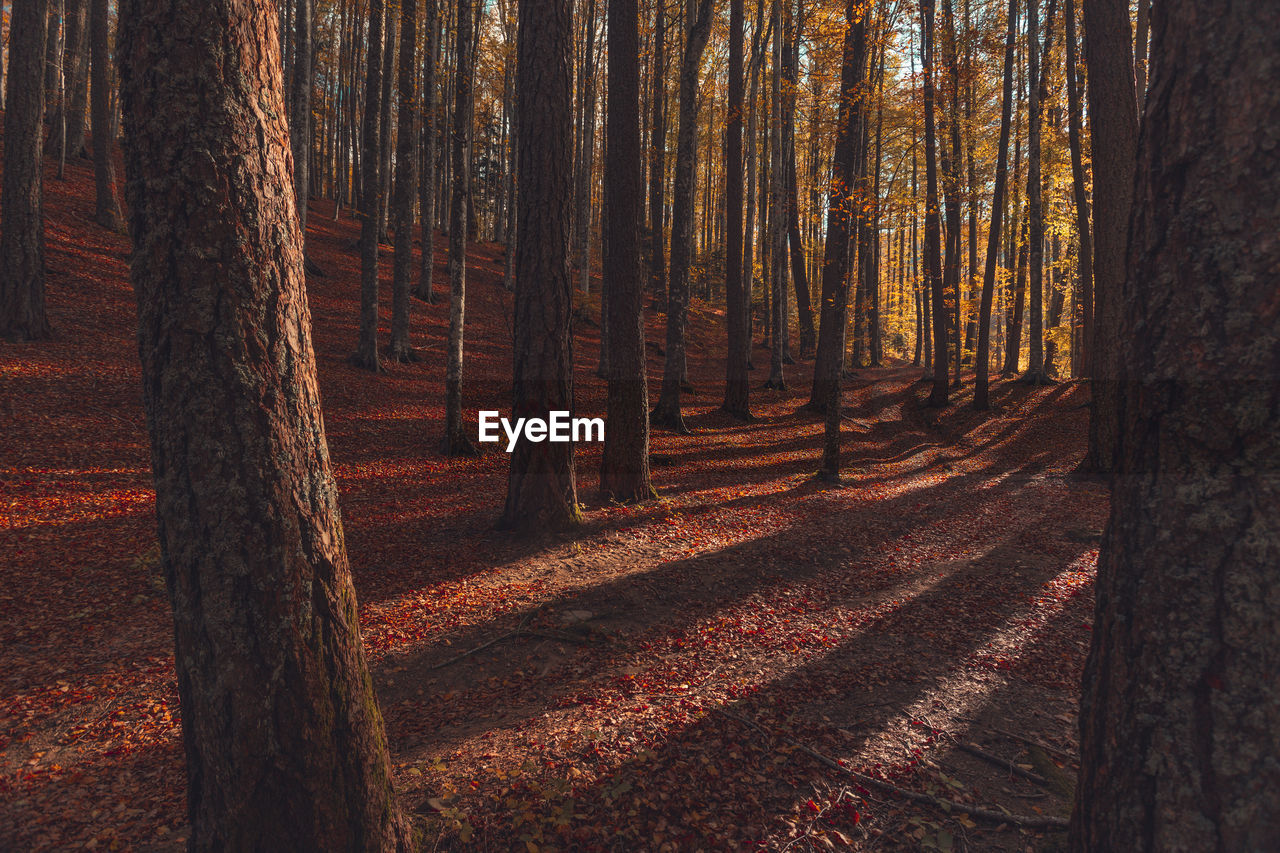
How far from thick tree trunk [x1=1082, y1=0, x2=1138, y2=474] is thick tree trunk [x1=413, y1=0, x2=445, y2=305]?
37.9ft

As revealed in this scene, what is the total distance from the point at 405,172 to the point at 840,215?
990 cm

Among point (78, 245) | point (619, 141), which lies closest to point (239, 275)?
point (619, 141)

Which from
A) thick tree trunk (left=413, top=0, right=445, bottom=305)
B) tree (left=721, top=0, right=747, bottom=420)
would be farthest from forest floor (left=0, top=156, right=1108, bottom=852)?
thick tree trunk (left=413, top=0, right=445, bottom=305)

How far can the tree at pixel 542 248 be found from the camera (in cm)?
649

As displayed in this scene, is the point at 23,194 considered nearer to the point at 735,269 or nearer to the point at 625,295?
the point at 625,295

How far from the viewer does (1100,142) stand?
8828mm

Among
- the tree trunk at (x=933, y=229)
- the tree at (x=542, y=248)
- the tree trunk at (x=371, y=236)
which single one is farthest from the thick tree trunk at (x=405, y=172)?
the tree trunk at (x=933, y=229)

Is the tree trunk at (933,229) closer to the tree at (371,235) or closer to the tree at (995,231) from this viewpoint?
the tree at (995,231)

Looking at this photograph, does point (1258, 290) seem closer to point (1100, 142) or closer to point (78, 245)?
point (1100, 142)

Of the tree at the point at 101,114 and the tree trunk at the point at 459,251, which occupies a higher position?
the tree at the point at 101,114

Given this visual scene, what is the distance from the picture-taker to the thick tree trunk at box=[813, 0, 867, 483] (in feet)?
31.3

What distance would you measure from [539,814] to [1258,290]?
3.56 m

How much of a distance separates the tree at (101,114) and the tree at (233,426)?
57.5 ft

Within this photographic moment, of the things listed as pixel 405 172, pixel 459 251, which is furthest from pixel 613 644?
pixel 405 172
